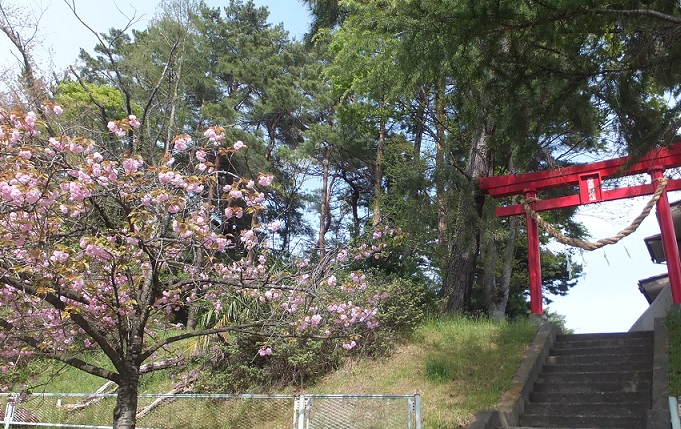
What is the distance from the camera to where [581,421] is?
5.99 m

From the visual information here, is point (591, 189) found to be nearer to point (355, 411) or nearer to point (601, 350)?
point (601, 350)

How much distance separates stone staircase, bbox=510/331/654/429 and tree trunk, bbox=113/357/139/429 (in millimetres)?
4452

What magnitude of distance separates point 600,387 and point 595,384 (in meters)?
0.08

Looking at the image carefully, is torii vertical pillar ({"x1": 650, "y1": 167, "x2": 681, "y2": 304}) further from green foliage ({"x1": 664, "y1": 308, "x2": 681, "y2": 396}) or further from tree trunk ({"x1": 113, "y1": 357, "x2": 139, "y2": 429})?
tree trunk ({"x1": 113, "y1": 357, "x2": 139, "y2": 429})

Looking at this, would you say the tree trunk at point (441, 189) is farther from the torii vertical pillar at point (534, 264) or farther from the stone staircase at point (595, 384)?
the stone staircase at point (595, 384)

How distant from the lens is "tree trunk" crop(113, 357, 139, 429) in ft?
15.7

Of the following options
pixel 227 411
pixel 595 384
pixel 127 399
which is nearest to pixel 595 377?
pixel 595 384

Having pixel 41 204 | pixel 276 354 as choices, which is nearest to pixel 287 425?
pixel 276 354

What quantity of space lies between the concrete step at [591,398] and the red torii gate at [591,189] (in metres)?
2.50

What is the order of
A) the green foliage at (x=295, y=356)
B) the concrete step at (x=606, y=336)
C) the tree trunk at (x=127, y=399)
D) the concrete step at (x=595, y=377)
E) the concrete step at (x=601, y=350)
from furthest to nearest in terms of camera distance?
the green foliage at (x=295, y=356)
the concrete step at (x=606, y=336)
the concrete step at (x=601, y=350)
the concrete step at (x=595, y=377)
the tree trunk at (x=127, y=399)

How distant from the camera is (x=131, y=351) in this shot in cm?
497

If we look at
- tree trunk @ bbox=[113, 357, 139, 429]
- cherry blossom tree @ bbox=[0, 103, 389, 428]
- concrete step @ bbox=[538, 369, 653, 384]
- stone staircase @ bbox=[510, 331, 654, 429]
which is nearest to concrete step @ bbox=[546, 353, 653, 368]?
stone staircase @ bbox=[510, 331, 654, 429]

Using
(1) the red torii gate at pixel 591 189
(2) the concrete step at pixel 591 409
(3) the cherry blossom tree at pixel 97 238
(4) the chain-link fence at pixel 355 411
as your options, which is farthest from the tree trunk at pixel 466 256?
(3) the cherry blossom tree at pixel 97 238

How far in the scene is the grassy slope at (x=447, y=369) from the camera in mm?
6504
